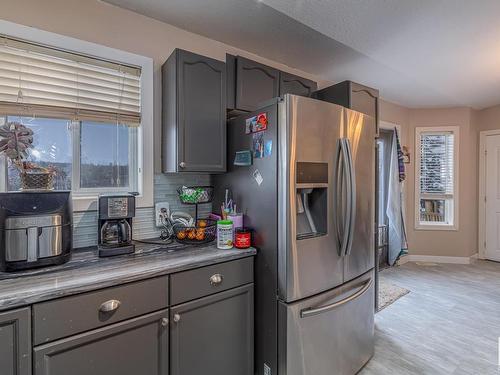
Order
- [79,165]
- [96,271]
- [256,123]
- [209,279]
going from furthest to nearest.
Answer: [79,165] → [256,123] → [209,279] → [96,271]

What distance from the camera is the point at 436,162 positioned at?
457cm

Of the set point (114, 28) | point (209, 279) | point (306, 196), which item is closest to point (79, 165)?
point (114, 28)

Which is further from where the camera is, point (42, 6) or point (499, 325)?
point (499, 325)

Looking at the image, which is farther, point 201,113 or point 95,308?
point 201,113

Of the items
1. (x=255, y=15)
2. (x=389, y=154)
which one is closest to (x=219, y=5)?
(x=255, y=15)

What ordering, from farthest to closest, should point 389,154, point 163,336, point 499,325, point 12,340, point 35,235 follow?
point 389,154 → point 499,325 → point 163,336 → point 35,235 → point 12,340

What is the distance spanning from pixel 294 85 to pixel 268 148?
3.87 feet

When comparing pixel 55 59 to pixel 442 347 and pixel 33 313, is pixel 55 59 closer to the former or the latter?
pixel 33 313

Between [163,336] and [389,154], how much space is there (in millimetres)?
4007

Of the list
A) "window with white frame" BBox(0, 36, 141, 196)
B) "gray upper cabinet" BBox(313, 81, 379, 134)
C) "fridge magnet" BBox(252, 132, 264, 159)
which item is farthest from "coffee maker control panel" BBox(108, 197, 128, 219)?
"gray upper cabinet" BBox(313, 81, 379, 134)

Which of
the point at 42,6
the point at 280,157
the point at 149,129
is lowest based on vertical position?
the point at 280,157

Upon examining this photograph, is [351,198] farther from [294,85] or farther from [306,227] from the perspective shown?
[294,85]

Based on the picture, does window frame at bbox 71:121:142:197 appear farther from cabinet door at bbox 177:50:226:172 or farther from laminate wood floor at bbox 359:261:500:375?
laminate wood floor at bbox 359:261:500:375

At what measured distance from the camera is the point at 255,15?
1.97 meters
